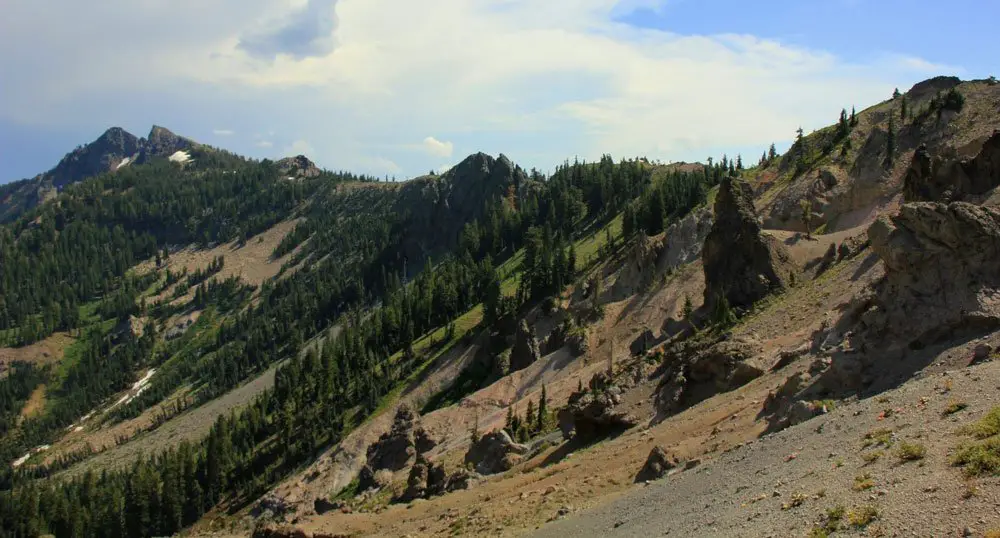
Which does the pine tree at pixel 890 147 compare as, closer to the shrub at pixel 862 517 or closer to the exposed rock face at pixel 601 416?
the exposed rock face at pixel 601 416

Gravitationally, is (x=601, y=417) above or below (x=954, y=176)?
below

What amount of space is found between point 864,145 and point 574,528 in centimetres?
8924

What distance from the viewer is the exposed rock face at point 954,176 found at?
51.6m

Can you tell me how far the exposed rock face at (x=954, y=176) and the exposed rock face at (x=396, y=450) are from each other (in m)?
60.3

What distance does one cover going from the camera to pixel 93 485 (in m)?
140

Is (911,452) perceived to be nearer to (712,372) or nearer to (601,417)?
(712,372)

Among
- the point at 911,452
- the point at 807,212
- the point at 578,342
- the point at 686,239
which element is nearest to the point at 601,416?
the point at 911,452

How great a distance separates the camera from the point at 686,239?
10475 cm

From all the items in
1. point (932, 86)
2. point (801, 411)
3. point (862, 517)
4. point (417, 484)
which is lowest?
point (417, 484)

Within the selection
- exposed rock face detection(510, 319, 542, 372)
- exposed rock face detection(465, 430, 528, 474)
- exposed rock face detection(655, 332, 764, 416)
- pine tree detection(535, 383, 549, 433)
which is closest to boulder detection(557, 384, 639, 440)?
exposed rock face detection(655, 332, 764, 416)

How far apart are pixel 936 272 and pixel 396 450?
223ft

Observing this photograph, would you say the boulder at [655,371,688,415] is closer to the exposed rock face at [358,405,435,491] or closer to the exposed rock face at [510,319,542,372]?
the exposed rock face at [358,405,435,491]

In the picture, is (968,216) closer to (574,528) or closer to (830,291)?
(830,291)

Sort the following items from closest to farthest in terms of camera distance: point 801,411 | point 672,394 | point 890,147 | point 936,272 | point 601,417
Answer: point 801,411 → point 936,272 → point 672,394 → point 601,417 → point 890,147
